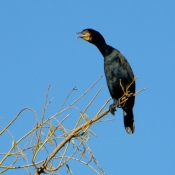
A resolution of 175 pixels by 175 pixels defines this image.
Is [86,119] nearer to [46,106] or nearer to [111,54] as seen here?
[46,106]

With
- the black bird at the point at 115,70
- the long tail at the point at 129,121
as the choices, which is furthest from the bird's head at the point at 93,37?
the long tail at the point at 129,121

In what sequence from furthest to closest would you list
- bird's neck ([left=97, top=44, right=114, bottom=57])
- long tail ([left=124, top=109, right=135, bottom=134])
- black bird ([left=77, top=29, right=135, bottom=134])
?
bird's neck ([left=97, top=44, right=114, bottom=57]) < black bird ([left=77, top=29, right=135, bottom=134]) < long tail ([left=124, top=109, right=135, bottom=134])

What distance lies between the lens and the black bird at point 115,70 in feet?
19.4

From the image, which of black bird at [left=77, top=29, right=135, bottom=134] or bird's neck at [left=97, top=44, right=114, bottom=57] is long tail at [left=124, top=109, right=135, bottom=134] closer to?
black bird at [left=77, top=29, right=135, bottom=134]

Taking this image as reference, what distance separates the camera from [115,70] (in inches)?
236

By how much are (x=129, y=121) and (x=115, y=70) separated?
2.29ft

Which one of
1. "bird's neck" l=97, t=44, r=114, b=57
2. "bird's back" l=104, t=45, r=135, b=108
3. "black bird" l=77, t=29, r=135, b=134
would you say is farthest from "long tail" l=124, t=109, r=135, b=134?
"bird's neck" l=97, t=44, r=114, b=57

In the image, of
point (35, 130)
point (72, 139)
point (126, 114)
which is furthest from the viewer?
point (126, 114)

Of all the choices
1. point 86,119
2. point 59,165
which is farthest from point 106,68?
point 59,165

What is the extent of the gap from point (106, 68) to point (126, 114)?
669 millimetres

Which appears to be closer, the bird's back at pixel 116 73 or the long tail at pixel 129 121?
the long tail at pixel 129 121

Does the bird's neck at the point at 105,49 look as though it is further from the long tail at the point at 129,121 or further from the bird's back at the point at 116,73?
the long tail at the point at 129,121

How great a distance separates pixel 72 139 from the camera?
2570 millimetres

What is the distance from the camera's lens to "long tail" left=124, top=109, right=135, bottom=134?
574 cm
